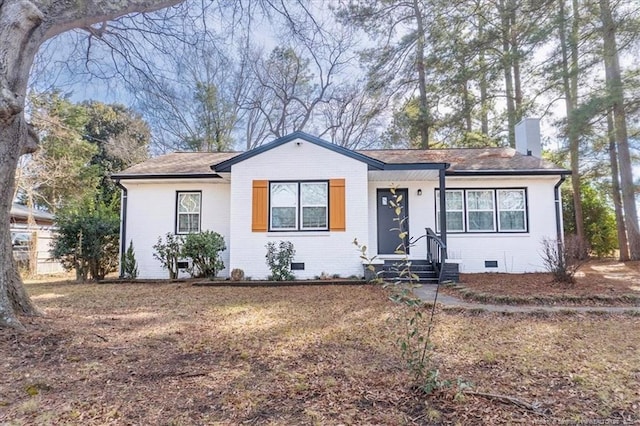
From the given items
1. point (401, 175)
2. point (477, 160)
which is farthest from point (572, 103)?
point (401, 175)

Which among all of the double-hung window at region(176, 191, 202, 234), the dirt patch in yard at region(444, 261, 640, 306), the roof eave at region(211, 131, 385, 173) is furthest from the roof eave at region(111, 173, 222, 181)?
the dirt patch in yard at region(444, 261, 640, 306)

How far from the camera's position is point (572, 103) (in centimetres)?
1327

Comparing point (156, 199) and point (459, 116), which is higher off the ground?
point (459, 116)

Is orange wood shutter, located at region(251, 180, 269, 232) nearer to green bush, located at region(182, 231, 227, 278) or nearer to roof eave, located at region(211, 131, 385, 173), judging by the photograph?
roof eave, located at region(211, 131, 385, 173)

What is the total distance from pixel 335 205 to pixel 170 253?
184 inches

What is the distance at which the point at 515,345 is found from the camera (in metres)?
4.30

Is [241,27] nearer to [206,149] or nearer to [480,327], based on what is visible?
[480,327]

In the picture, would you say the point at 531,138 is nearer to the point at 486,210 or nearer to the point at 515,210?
the point at 515,210

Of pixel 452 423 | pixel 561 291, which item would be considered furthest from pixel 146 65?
pixel 561 291

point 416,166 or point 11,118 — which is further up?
point 416,166

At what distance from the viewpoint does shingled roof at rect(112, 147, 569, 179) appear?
10234mm

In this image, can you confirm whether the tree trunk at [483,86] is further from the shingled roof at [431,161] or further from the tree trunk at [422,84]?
the shingled roof at [431,161]

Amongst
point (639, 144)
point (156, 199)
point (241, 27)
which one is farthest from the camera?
point (639, 144)

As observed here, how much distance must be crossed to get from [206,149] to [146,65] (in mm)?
15011
